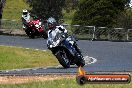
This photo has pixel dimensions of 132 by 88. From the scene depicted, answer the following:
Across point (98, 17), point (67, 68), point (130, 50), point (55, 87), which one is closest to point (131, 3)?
point (98, 17)

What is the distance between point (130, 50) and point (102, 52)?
7.49 ft

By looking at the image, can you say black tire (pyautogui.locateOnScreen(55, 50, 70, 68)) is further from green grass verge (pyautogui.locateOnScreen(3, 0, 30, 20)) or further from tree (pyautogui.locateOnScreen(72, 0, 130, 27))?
green grass verge (pyautogui.locateOnScreen(3, 0, 30, 20))

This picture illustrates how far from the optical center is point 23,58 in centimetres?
2202

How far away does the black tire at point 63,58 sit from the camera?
1648cm

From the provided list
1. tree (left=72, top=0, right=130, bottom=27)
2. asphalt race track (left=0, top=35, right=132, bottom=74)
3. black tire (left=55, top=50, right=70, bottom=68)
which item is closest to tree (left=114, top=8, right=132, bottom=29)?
tree (left=72, top=0, right=130, bottom=27)

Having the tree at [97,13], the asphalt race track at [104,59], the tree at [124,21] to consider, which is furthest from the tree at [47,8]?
the asphalt race track at [104,59]

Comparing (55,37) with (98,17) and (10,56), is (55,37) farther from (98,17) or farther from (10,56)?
(98,17)

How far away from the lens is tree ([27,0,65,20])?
4447cm

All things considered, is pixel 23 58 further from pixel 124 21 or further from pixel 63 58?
pixel 124 21

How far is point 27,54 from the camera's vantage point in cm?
2370

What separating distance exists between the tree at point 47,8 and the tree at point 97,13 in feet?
6.44

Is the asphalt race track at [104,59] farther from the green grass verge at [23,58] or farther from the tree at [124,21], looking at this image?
the tree at [124,21]

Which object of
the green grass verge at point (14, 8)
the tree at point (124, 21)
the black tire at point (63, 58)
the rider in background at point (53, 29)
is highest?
the rider in background at point (53, 29)

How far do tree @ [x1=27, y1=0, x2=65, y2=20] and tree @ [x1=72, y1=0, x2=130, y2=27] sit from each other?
196cm
